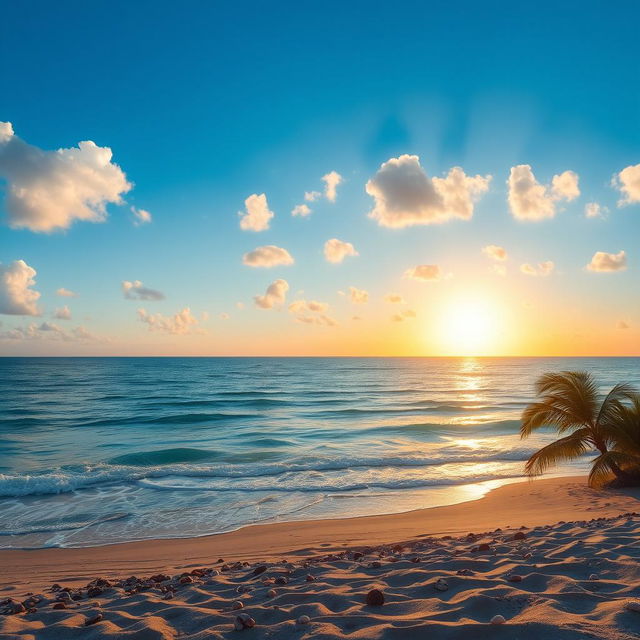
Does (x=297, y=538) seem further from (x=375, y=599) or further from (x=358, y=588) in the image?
(x=375, y=599)

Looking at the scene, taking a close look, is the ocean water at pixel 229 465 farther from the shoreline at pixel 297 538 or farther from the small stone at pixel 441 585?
the small stone at pixel 441 585

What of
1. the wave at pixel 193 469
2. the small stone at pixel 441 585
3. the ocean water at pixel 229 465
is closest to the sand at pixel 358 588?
the small stone at pixel 441 585

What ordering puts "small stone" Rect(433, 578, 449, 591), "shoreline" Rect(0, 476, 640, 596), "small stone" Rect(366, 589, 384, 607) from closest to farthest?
"small stone" Rect(366, 589, 384, 607)
"small stone" Rect(433, 578, 449, 591)
"shoreline" Rect(0, 476, 640, 596)

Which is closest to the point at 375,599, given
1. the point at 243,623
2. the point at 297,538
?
the point at 243,623

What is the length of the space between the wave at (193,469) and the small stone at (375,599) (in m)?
12.3

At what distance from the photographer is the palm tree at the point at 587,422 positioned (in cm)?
1112

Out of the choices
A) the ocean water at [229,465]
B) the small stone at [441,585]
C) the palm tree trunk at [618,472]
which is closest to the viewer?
the small stone at [441,585]

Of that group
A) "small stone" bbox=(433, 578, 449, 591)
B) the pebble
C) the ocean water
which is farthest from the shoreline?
the pebble

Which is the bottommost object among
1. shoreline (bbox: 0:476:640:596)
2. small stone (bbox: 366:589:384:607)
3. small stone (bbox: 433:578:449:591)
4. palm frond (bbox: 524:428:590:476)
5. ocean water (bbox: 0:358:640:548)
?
ocean water (bbox: 0:358:640:548)

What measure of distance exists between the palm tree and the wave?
5.97 m

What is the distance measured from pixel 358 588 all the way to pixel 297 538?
15.1ft

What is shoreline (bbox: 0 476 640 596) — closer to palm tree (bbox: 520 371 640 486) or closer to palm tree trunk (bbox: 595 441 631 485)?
palm tree trunk (bbox: 595 441 631 485)

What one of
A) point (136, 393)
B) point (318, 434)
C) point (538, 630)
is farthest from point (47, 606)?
point (136, 393)

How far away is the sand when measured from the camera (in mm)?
3471
